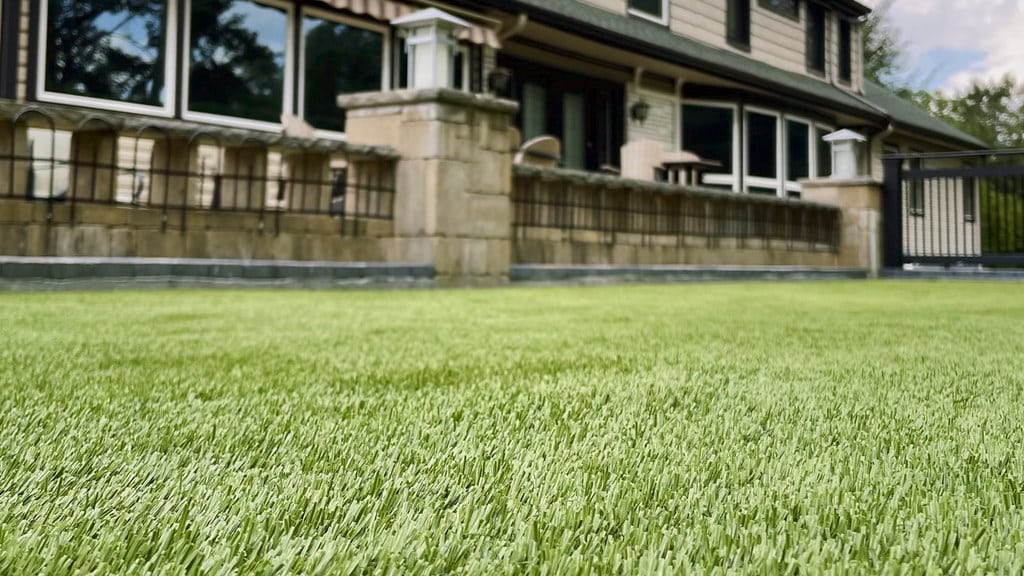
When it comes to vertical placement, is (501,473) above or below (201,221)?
below

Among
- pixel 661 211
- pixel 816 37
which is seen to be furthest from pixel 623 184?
pixel 816 37

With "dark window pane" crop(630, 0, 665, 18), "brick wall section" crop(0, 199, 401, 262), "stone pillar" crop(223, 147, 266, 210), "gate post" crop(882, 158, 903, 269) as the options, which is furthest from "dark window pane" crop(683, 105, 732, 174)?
"stone pillar" crop(223, 147, 266, 210)

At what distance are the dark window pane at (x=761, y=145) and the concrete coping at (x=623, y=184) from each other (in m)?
5.60

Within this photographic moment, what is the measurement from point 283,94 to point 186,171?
444 centimetres

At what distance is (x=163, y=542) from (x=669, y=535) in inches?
17.1

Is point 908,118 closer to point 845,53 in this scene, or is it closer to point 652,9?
point 845,53

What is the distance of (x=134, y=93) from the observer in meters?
8.58

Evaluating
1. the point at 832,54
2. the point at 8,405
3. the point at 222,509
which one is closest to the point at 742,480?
the point at 222,509

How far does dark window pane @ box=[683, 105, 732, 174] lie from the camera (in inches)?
617

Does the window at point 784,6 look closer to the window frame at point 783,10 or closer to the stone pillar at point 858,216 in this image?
the window frame at point 783,10

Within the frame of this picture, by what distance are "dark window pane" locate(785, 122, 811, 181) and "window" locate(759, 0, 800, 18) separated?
2687 mm

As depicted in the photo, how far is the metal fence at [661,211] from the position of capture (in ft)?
25.6

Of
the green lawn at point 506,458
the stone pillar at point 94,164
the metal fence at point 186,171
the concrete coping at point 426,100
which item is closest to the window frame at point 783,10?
the concrete coping at point 426,100

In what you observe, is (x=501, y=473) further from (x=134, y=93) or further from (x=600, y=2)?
(x=600, y=2)
